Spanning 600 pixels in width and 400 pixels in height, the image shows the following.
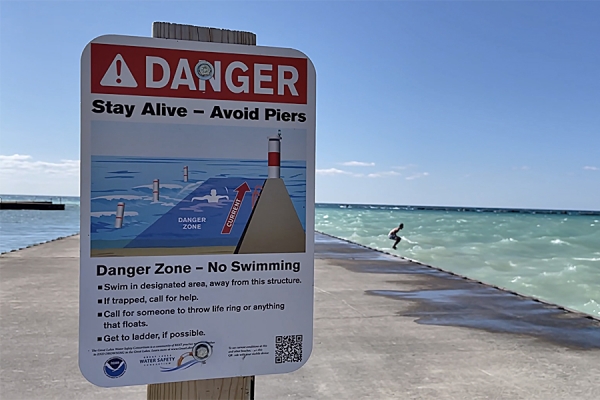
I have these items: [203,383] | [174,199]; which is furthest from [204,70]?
[203,383]

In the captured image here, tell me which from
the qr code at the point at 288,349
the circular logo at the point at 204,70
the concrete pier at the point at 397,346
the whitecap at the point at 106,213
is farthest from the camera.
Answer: the concrete pier at the point at 397,346

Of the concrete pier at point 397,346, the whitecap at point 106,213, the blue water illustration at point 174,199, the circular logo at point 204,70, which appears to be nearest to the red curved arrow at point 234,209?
the blue water illustration at point 174,199

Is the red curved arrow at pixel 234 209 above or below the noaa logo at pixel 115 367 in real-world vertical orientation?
above

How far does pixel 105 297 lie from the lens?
2.09 meters

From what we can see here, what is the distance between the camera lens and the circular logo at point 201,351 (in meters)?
2.19

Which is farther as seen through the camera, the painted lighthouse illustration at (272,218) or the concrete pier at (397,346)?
the concrete pier at (397,346)

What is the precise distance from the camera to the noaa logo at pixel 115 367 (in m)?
2.12

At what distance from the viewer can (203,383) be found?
2.26m

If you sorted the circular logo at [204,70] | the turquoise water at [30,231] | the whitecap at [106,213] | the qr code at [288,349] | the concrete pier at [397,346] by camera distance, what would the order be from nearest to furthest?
the whitecap at [106,213] → the circular logo at [204,70] → the qr code at [288,349] → the concrete pier at [397,346] → the turquoise water at [30,231]

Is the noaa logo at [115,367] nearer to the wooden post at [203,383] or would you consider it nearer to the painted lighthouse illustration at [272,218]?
the wooden post at [203,383]

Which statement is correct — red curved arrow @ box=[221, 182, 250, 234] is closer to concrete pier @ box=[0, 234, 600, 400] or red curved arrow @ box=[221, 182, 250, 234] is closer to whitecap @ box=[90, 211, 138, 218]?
whitecap @ box=[90, 211, 138, 218]

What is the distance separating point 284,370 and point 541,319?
21.3ft

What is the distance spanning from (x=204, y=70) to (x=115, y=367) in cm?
117

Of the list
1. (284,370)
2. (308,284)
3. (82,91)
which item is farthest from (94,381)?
(82,91)
